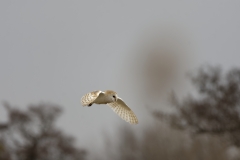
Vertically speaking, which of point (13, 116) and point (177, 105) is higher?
point (13, 116)

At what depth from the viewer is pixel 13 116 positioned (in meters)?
51.3

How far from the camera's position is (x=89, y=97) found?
1244 cm

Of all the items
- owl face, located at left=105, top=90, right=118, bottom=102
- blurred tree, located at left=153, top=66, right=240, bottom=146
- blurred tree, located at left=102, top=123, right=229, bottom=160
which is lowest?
owl face, located at left=105, top=90, right=118, bottom=102

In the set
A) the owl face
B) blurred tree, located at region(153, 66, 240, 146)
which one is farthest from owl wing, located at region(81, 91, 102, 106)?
blurred tree, located at region(153, 66, 240, 146)

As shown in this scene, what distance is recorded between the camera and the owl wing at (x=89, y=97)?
12135mm

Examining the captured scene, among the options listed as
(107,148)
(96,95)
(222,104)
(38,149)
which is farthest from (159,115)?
(107,148)

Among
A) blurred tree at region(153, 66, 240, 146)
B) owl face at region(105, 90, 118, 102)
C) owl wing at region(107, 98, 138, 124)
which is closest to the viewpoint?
owl face at region(105, 90, 118, 102)

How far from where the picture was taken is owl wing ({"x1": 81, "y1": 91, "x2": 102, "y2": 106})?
39.8ft

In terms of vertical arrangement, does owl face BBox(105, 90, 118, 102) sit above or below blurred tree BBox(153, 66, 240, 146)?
below

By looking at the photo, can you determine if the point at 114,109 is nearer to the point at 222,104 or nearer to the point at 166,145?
the point at 222,104

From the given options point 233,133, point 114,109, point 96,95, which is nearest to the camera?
point 96,95

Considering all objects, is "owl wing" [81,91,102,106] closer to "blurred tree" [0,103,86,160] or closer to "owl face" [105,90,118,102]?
"owl face" [105,90,118,102]

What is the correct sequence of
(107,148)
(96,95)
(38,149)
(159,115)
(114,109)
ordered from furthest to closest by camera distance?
(107,148) < (38,149) < (159,115) < (114,109) < (96,95)

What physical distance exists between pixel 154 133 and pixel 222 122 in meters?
23.7
